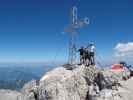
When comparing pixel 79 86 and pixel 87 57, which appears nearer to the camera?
pixel 79 86

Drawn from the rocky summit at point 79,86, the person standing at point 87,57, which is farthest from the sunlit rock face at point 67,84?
the person standing at point 87,57

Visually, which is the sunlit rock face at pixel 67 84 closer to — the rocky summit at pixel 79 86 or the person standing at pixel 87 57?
the rocky summit at pixel 79 86

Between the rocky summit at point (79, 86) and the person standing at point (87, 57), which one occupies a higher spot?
the person standing at point (87, 57)

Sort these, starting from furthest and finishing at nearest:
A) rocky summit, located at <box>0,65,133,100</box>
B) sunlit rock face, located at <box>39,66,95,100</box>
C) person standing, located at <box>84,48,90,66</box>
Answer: person standing, located at <box>84,48,90,66</box>
sunlit rock face, located at <box>39,66,95,100</box>
rocky summit, located at <box>0,65,133,100</box>

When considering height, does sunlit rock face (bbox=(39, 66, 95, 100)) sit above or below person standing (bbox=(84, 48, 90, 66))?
below

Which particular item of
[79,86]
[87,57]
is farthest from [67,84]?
[87,57]

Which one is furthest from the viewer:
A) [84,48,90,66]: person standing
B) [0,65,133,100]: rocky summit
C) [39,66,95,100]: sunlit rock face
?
[84,48,90,66]: person standing

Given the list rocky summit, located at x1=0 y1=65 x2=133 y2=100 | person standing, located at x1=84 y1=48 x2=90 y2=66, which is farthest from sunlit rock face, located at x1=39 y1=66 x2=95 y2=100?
person standing, located at x1=84 y1=48 x2=90 y2=66

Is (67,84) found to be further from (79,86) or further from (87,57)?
(87,57)

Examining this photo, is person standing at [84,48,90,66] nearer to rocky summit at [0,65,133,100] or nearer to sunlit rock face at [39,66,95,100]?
rocky summit at [0,65,133,100]

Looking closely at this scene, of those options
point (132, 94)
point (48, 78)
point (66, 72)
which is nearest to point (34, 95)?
point (48, 78)

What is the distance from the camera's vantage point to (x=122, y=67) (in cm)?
3691

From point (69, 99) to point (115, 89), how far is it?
565cm

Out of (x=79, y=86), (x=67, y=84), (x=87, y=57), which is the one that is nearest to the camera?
(x=67, y=84)
